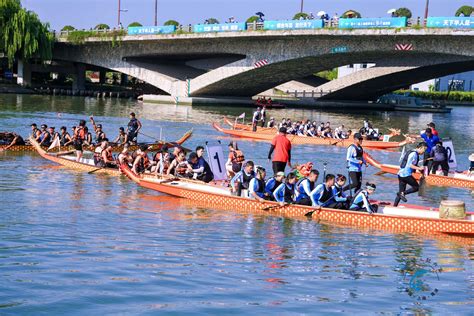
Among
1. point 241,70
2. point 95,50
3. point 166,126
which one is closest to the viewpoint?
point 166,126

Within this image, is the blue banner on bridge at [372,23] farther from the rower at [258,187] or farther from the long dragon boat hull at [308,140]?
the rower at [258,187]

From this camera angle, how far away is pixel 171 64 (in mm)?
90500

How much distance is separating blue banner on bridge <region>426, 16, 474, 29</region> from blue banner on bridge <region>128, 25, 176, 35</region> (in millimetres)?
27096

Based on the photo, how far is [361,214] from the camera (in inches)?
780

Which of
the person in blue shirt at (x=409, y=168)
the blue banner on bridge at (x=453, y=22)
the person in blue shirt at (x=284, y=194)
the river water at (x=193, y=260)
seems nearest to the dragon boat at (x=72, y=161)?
the river water at (x=193, y=260)

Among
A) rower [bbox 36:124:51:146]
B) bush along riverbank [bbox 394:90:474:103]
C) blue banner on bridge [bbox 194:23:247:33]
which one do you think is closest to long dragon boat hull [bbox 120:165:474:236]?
rower [bbox 36:124:51:146]

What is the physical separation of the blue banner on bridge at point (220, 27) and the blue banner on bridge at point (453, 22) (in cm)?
1883

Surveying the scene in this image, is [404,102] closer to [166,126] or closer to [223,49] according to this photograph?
[223,49]

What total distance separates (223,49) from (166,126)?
28303 millimetres

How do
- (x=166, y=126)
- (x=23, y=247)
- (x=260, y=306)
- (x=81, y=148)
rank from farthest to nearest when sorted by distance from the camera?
(x=166, y=126), (x=81, y=148), (x=23, y=247), (x=260, y=306)

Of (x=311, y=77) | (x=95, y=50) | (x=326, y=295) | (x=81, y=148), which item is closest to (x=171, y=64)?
(x=95, y=50)

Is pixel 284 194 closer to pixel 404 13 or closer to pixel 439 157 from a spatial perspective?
pixel 439 157

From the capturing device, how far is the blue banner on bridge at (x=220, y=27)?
71000mm

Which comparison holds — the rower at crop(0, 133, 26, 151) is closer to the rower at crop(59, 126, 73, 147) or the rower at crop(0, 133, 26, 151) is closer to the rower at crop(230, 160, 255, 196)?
the rower at crop(59, 126, 73, 147)
